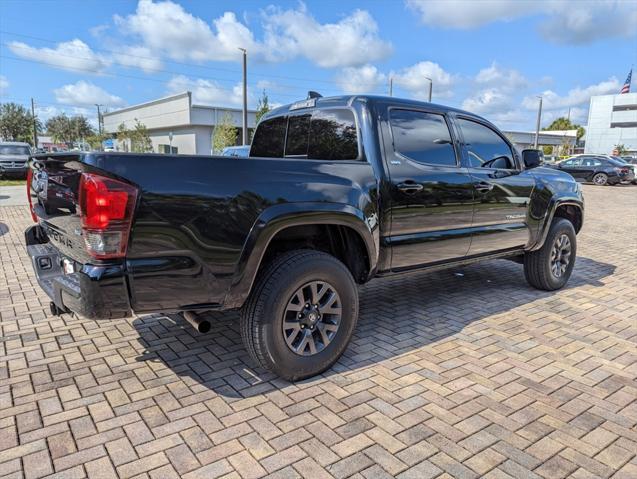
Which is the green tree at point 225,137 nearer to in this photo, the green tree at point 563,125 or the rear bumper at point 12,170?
the rear bumper at point 12,170

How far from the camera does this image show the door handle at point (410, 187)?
367 centimetres

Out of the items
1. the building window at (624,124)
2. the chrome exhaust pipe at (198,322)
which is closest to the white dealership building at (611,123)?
the building window at (624,124)

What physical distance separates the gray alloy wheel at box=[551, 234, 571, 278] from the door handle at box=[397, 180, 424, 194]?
2610mm

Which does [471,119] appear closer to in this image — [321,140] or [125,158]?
[321,140]

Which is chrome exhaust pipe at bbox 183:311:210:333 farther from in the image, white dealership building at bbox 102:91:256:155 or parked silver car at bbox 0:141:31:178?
white dealership building at bbox 102:91:256:155

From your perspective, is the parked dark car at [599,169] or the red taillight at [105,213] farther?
the parked dark car at [599,169]

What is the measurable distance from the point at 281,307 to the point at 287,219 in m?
0.57

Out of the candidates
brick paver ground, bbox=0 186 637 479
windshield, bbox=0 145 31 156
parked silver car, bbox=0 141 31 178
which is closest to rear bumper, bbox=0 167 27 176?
parked silver car, bbox=0 141 31 178

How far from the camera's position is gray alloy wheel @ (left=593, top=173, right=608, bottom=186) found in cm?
2462

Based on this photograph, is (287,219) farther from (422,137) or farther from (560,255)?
(560,255)

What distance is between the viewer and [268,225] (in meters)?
2.87

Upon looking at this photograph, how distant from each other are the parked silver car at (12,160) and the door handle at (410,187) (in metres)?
22.2

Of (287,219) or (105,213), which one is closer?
(105,213)

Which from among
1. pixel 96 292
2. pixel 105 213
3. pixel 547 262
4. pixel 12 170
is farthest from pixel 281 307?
pixel 12 170
